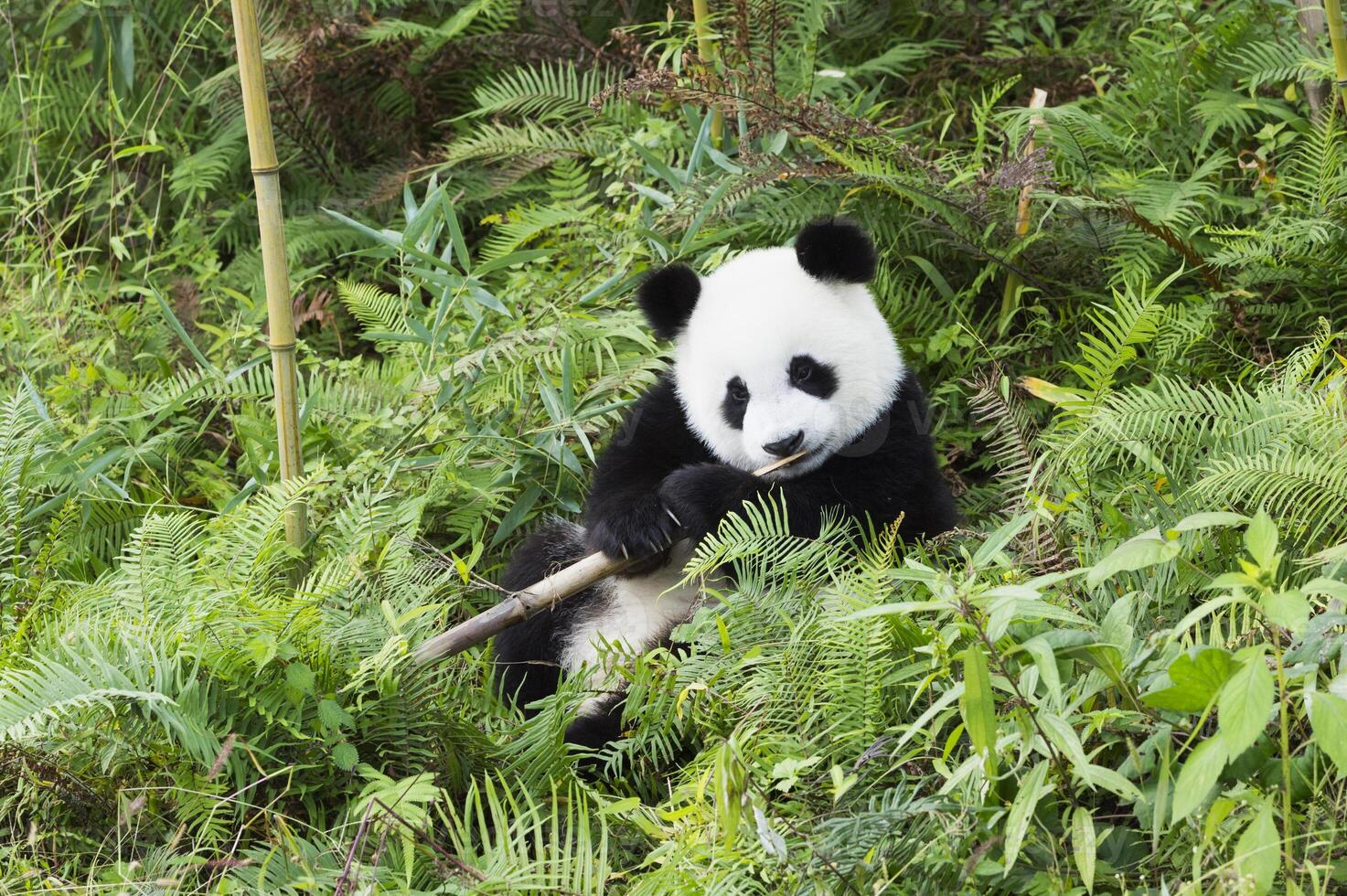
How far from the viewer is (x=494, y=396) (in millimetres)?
4027

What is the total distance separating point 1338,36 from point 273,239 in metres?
2.91

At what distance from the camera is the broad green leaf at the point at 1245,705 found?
172 centimetres

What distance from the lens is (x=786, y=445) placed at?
3.23 m

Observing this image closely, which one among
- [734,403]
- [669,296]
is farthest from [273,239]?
[734,403]

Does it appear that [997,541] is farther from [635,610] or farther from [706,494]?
[635,610]

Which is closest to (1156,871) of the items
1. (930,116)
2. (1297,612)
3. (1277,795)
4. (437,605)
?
(1277,795)

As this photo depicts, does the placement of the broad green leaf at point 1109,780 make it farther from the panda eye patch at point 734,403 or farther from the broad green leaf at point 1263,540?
the panda eye patch at point 734,403

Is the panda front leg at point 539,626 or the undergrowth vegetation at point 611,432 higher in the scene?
the undergrowth vegetation at point 611,432

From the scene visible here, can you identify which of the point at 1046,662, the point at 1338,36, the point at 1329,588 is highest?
the point at 1338,36

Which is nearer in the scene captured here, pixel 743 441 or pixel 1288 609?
pixel 1288 609

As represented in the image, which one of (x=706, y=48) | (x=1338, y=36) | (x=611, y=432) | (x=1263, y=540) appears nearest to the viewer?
(x=1263, y=540)

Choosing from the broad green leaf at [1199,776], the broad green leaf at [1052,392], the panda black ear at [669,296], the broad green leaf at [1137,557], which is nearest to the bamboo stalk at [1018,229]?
the broad green leaf at [1052,392]

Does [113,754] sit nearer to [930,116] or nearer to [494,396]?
[494,396]

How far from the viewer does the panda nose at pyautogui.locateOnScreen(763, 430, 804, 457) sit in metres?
3.22
